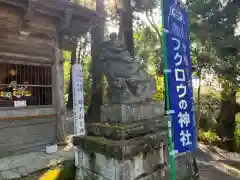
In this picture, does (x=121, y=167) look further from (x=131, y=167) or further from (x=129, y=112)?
(x=129, y=112)

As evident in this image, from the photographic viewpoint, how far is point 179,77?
9.17 feet

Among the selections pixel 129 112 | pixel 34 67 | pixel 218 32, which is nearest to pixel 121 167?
pixel 129 112

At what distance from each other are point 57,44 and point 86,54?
13.7m

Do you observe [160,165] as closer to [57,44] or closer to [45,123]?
[45,123]

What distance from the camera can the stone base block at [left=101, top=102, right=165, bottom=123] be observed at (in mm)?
3361

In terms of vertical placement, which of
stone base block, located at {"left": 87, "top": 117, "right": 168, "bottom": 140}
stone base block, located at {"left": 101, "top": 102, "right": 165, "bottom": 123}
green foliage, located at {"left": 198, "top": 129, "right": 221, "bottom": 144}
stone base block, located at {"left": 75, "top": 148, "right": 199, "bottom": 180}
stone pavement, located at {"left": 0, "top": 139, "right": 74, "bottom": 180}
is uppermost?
stone base block, located at {"left": 101, "top": 102, "right": 165, "bottom": 123}

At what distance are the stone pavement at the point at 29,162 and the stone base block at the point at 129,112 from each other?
6.00 feet

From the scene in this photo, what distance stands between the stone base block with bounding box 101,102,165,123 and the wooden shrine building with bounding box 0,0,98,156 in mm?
3143

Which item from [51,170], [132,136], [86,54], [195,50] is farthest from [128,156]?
[86,54]

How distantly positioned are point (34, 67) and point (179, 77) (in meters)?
4.75

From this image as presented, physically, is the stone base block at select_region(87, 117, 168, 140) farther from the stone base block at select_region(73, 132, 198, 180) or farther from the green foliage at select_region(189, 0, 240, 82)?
the green foliage at select_region(189, 0, 240, 82)

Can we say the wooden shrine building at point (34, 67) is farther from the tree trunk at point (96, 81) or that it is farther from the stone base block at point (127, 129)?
the stone base block at point (127, 129)

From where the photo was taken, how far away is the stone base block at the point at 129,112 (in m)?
3.36

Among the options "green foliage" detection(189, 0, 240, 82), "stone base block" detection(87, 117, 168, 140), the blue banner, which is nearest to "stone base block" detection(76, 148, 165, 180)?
"stone base block" detection(87, 117, 168, 140)
